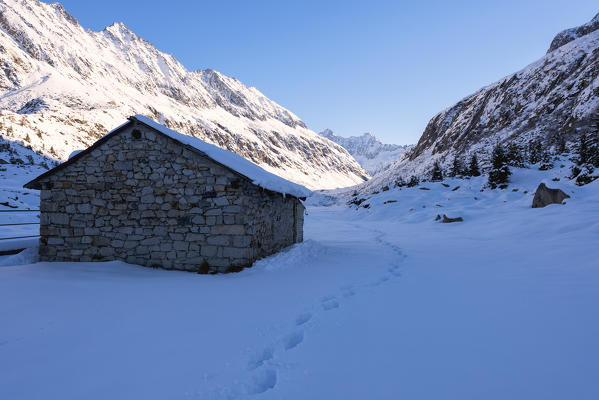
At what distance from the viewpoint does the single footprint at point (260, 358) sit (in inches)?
111

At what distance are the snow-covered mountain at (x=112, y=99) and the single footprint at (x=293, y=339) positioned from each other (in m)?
48.4

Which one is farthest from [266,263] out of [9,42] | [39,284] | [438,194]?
[9,42]

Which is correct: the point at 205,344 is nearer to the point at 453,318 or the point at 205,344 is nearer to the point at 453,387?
the point at 453,387

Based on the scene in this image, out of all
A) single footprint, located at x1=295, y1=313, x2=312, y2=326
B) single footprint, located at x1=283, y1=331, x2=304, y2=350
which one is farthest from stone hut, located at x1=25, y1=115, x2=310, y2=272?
single footprint, located at x1=283, y1=331, x2=304, y2=350

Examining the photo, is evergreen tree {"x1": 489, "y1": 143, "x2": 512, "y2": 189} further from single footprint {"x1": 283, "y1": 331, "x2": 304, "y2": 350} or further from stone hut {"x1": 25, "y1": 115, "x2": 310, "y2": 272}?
single footprint {"x1": 283, "y1": 331, "x2": 304, "y2": 350}

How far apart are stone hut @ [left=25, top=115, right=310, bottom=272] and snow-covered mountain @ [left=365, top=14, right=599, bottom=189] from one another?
28992 mm

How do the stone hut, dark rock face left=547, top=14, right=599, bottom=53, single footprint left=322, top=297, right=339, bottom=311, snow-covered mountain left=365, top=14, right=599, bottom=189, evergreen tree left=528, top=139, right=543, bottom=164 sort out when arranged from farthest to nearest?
dark rock face left=547, top=14, right=599, bottom=53 < snow-covered mountain left=365, top=14, right=599, bottom=189 < evergreen tree left=528, top=139, right=543, bottom=164 < the stone hut < single footprint left=322, top=297, right=339, bottom=311

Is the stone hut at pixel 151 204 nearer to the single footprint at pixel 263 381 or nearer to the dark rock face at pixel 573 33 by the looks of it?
the single footprint at pixel 263 381

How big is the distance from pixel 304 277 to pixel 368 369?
3502 mm

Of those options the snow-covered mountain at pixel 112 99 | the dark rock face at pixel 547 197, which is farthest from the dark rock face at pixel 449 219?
the snow-covered mountain at pixel 112 99

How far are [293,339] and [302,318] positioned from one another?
0.60m

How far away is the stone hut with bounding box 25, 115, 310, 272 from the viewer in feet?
22.9

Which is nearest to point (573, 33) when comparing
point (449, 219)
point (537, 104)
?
point (537, 104)

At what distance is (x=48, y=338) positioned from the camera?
10.8 feet
